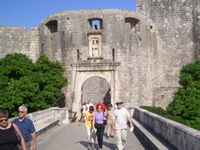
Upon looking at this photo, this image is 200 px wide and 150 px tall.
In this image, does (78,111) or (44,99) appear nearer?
(44,99)

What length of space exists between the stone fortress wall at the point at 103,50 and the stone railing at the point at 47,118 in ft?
7.09

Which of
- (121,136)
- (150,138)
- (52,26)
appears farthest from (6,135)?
(52,26)

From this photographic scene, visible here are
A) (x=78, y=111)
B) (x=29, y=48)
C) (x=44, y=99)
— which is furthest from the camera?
(x=29, y=48)

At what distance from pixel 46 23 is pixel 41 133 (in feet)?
37.5

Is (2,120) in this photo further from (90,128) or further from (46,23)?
(46,23)

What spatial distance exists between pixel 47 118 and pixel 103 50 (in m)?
6.93

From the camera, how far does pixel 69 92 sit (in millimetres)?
18406

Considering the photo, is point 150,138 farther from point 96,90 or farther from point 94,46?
point 96,90

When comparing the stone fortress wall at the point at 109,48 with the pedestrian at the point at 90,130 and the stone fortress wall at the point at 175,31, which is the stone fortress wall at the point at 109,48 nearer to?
the stone fortress wall at the point at 175,31

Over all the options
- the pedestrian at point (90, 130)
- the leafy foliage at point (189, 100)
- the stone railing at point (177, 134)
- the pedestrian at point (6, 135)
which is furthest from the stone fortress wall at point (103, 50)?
the pedestrian at point (6, 135)

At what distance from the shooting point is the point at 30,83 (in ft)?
52.9

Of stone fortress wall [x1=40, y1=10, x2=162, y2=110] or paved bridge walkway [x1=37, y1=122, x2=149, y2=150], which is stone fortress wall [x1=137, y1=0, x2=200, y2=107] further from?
paved bridge walkway [x1=37, y1=122, x2=149, y2=150]

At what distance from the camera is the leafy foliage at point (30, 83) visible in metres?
16.0

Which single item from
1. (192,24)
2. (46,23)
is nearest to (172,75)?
(192,24)
